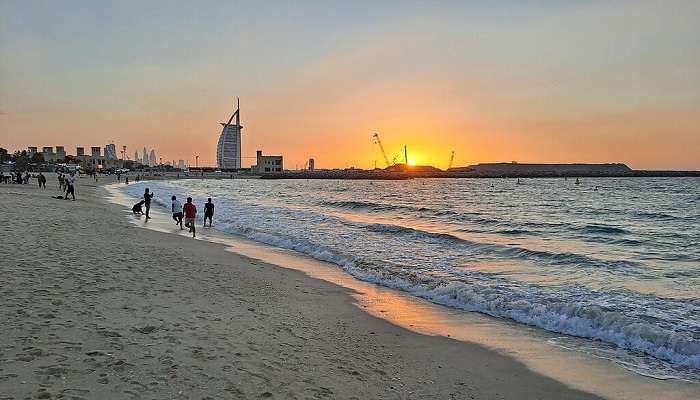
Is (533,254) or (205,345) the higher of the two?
(205,345)

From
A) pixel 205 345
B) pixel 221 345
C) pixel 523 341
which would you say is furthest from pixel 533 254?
pixel 205 345

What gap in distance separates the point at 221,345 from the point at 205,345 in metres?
0.20

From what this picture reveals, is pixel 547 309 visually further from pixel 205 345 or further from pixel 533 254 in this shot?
pixel 533 254

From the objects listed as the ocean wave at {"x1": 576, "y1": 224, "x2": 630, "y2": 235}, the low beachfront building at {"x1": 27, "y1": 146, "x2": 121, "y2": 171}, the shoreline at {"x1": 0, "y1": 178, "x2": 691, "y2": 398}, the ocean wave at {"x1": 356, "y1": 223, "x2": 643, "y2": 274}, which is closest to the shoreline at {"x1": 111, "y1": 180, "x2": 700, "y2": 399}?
the shoreline at {"x1": 0, "y1": 178, "x2": 691, "y2": 398}

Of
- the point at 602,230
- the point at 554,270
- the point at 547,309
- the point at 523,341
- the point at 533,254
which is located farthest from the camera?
the point at 602,230

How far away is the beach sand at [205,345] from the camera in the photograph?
15.0ft

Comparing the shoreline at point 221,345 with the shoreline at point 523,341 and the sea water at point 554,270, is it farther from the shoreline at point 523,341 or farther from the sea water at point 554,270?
the sea water at point 554,270

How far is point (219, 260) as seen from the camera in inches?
529

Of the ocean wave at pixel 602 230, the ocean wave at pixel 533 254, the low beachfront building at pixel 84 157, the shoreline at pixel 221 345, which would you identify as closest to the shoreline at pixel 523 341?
the shoreline at pixel 221 345

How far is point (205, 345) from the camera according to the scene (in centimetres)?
582

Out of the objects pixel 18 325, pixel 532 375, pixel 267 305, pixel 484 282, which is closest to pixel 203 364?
pixel 18 325

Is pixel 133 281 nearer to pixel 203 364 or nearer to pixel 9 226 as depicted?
pixel 203 364

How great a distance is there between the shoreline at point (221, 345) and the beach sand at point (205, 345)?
0.06ft

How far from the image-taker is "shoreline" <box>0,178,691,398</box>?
463 centimetres
